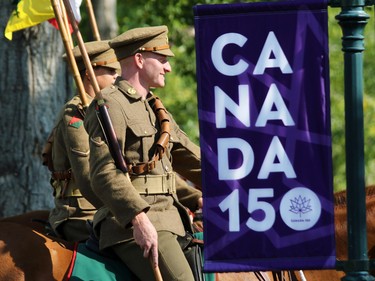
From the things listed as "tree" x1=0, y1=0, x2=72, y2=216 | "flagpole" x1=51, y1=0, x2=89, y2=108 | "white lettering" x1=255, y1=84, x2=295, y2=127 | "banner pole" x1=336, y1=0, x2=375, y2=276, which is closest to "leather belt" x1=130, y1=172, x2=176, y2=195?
"flagpole" x1=51, y1=0, x2=89, y2=108

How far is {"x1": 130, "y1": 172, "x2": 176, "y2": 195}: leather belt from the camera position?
730cm

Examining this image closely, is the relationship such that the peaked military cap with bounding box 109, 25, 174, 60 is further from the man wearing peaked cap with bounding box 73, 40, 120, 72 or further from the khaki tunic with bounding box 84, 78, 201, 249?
the man wearing peaked cap with bounding box 73, 40, 120, 72

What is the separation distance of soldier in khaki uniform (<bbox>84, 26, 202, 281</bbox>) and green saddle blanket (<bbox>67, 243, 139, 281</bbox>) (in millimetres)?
78

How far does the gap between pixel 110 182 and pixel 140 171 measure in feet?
1.17

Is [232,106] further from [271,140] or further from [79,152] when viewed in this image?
[79,152]

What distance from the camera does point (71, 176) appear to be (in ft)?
26.8

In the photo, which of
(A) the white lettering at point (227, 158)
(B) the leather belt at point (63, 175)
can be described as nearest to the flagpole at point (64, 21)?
(B) the leather belt at point (63, 175)

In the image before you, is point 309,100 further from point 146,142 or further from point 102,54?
point 102,54

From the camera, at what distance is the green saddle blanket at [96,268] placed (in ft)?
23.8

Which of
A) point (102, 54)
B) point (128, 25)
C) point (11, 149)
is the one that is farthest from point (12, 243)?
point (128, 25)

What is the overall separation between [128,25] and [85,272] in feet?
42.4

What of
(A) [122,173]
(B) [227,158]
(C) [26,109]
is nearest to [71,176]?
(A) [122,173]

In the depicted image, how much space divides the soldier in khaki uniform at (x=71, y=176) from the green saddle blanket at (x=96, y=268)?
1.42 ft

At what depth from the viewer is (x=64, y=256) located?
7344mm
